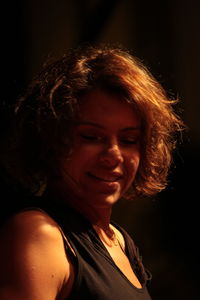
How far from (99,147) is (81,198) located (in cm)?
13

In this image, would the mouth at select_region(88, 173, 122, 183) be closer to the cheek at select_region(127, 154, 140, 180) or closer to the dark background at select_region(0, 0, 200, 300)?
the cheek at select_region(127, 154, 140, 180)

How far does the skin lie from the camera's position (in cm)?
65

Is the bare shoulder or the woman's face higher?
the woman's face

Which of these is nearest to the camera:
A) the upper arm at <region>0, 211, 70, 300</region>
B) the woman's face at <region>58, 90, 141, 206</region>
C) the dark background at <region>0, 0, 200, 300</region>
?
the upper arm at <region>0, 211, 70, 300</region>

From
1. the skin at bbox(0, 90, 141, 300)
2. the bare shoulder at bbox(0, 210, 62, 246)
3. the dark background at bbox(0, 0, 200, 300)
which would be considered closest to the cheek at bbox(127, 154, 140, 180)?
the skin at bbox(0, 90, 141, 300)

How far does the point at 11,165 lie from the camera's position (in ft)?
3.33

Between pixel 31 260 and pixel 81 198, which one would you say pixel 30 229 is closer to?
pixel 31 260

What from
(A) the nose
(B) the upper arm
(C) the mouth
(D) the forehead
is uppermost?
(D) the forehead

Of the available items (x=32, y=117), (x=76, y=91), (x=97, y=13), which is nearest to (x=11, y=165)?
(x=32, y=117)

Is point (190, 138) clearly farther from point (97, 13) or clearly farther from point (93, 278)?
point (93, 278)

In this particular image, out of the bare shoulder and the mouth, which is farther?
the mouth

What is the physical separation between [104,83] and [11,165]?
0.33 metres

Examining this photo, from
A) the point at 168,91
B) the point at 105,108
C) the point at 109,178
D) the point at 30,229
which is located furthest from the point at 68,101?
the point at 168,91

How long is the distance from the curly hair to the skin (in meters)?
0.03
